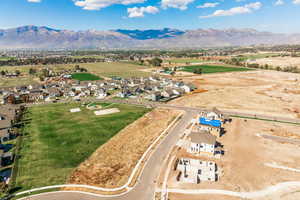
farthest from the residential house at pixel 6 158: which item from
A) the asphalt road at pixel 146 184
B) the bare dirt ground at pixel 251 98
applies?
the bare dirt ground at pixel 251 98

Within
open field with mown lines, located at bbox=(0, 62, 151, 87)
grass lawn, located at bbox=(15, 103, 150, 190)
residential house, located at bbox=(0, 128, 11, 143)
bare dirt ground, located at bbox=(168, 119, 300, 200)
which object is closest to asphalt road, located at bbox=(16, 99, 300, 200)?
bare dirt ground, located at bbox=(168, 119, 300, 200)

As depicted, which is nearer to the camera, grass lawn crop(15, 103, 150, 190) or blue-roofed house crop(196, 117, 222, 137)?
grass lawn crop(15, 103, 150, 190)

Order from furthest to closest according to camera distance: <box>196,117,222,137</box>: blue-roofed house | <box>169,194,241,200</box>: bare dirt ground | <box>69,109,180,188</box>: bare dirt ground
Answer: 1. <box>196,117,222,137</box>: blue-roofed house
2. <box>69,109,180,188</box>: bare dirt ground
3. <box>169,194,241,200</box>: bare dirt ground

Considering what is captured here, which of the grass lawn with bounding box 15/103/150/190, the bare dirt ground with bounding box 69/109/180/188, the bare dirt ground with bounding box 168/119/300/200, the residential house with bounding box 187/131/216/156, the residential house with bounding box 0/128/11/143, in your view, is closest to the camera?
the bare dirt ground with bounding box 168/119/300/200

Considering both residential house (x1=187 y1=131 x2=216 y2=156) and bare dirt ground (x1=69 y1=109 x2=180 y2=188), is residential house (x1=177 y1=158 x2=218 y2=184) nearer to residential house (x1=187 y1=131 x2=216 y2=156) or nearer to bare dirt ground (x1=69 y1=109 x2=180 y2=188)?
residential house (x1=187 y1=131 x2=216 y2=156)

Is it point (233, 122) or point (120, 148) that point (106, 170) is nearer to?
point (120, 148)

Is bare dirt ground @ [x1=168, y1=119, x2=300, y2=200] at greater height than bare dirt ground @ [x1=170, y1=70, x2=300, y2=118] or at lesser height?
lesser

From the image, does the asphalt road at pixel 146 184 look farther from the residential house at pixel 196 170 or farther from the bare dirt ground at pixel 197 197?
the residential house at pixel 196 170

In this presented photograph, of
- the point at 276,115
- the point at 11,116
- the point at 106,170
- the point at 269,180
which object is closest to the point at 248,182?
the point at 269,180
